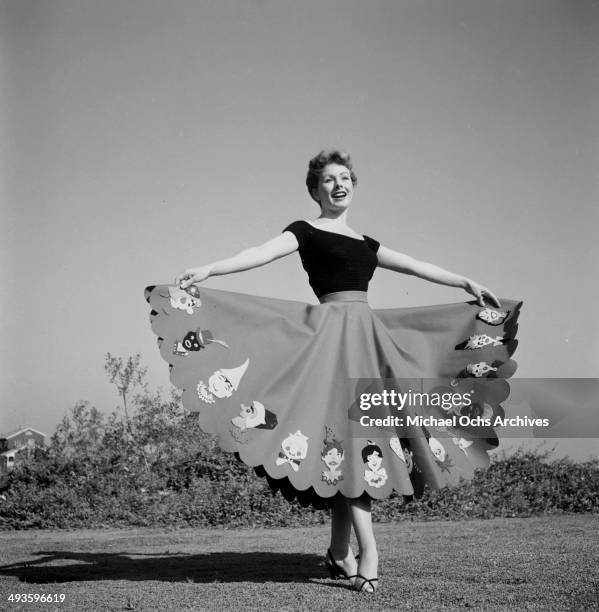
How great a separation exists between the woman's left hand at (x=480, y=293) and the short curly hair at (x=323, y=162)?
93 cm

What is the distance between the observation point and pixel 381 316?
4.18m

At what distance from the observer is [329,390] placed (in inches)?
144

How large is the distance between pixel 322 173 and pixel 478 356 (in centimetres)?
135

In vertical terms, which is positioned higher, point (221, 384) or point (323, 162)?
point (323, 162)

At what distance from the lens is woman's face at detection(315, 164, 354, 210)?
13.8 feet

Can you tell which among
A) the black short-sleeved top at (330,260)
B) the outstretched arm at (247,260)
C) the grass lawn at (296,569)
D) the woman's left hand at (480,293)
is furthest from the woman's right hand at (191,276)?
the woman's left hand at (480,293)

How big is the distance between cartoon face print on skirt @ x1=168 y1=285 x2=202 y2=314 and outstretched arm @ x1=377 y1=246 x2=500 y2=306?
1167 mm

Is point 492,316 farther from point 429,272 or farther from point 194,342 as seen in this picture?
point 194,342

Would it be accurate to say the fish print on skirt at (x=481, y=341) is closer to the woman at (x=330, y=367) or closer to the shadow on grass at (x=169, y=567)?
the woman at (x=330, y=367)

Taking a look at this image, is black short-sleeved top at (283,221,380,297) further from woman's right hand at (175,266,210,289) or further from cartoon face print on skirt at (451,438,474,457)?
cartoon face print on skirt at (451,438,474,457)

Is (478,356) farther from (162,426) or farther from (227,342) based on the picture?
(162,426)

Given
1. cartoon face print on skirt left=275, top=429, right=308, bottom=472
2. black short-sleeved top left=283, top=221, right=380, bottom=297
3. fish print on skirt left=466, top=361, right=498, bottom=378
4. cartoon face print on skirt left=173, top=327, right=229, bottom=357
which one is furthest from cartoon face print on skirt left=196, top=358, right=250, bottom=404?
fish print on skirt left=466, top=361, right=498, bottom=378

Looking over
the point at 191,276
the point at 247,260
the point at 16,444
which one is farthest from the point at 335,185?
the point at 16,444

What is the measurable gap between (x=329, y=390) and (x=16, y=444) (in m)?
5.28
